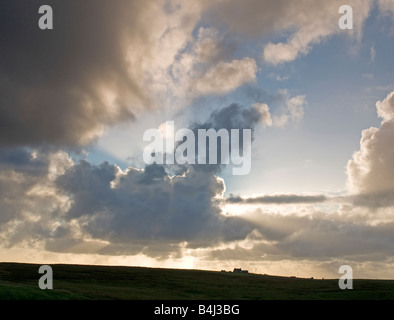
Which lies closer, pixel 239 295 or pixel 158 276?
pixel 239 295

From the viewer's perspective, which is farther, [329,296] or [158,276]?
[158,276]
